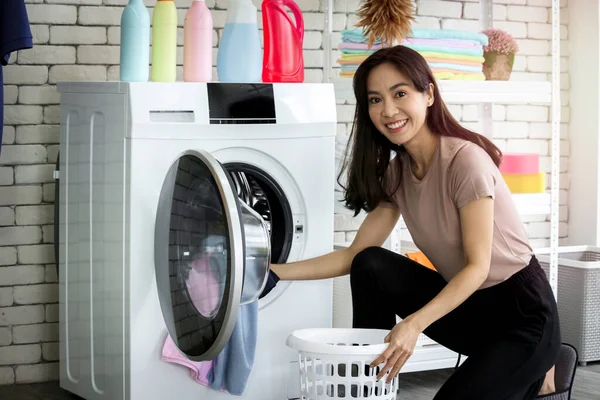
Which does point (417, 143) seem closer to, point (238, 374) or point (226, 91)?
point (226, 91)

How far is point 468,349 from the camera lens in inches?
97.6

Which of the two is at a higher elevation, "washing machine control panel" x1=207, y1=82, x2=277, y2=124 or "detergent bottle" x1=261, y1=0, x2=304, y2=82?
"detergent bottle" x1=261, y1=0, x2=304, y2=82

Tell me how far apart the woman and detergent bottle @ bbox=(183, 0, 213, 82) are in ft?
2.09

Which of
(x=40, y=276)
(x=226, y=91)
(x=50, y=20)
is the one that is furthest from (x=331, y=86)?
(x=40, y=276)

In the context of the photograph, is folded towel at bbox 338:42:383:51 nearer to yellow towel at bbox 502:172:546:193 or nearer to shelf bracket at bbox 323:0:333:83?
shelf bracket at bbox 323:0:333:83

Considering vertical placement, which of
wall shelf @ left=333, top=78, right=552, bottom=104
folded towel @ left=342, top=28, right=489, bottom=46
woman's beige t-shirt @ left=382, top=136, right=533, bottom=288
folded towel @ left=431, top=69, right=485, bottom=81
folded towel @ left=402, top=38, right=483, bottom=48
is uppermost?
folded towel @ left=342, top=28, right=489, bottom=46

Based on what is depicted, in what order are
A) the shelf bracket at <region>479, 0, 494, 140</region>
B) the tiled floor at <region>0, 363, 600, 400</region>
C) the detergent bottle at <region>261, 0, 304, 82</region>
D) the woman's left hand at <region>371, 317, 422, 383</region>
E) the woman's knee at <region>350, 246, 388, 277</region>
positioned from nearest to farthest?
the woman's left hand at <region>371, 317, 422, 383</region>, the woman's knee at <region>350, 246, 388, 277</region>, the detergent bottle at <region>261, 0, 304, 82</region>, the tiled floor at <region>0, 363, 600, 400</region>, the shelf bracket at <region>479, 0, 494, 140</region>

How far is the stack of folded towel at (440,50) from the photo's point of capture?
325 cm

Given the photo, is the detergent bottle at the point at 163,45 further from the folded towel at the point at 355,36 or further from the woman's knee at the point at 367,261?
the woman's knee at the point at 367,261

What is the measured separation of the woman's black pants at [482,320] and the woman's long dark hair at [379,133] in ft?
0.56

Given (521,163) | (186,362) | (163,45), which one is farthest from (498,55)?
(186,362)

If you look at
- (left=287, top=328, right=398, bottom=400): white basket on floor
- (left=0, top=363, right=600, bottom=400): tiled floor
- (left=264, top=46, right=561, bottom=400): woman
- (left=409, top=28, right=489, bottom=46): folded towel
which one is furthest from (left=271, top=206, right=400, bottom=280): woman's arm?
(left=409, top=28, right=489, bottom=46): folded towel

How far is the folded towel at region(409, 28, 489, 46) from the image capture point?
3254 mm

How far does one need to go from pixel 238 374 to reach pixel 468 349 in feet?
2.48
